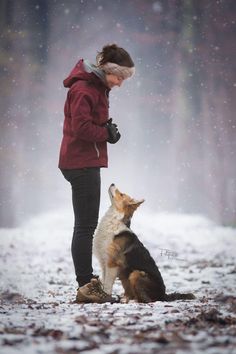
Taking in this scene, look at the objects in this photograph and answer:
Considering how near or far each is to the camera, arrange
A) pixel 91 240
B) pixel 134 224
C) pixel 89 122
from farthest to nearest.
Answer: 1. pixel 134 224
2. pixel 91 240
3. pixel 89 122

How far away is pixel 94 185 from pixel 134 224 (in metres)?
8.95

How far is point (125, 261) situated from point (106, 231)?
284mm

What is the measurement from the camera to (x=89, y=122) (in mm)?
3699

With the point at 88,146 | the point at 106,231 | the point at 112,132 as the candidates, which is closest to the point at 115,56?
the point at 112,132

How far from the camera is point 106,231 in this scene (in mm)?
3834

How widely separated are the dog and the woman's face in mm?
939

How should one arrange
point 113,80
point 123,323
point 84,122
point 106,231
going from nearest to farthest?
1. point 123,323
2. point 84,122
3. point 106,231
4. point 113,80

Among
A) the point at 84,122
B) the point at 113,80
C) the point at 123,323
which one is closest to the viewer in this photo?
the point at 123,323

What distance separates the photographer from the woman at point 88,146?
3.82 m

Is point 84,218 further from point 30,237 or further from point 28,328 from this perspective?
point 30,237

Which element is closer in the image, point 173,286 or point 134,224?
point 173,286

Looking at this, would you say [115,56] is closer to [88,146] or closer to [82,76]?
[82,76]

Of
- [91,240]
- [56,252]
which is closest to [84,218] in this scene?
[91,240]

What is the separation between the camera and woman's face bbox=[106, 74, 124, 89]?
3918mm
